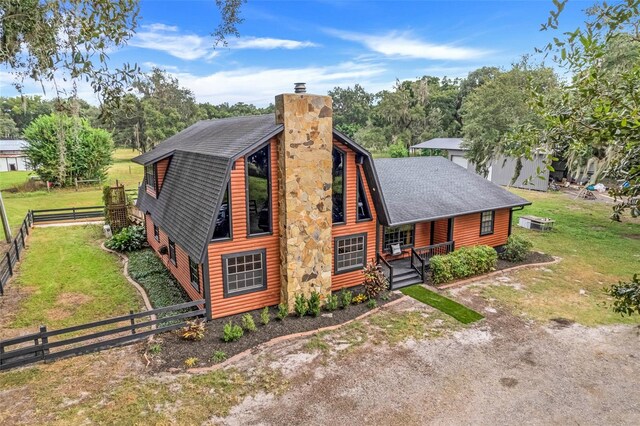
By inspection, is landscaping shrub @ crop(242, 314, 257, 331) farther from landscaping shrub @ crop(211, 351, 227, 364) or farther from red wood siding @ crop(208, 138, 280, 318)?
landscaping shrub @ crop(211, 351, 227, 364)

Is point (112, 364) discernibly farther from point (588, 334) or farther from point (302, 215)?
point (588, 334)

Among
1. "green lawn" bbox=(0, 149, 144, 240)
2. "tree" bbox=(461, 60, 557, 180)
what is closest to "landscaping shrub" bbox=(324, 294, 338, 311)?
"tree" bbox=(461, 60, 557, 180)

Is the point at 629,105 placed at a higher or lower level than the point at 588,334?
higher

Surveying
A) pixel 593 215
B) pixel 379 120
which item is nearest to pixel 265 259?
pixel 593 215

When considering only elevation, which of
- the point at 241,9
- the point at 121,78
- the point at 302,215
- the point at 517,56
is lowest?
the point at 302,215

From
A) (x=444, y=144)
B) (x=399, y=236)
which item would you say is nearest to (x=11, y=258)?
(x=399, y=236)

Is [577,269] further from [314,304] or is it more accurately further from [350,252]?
[314,304]
